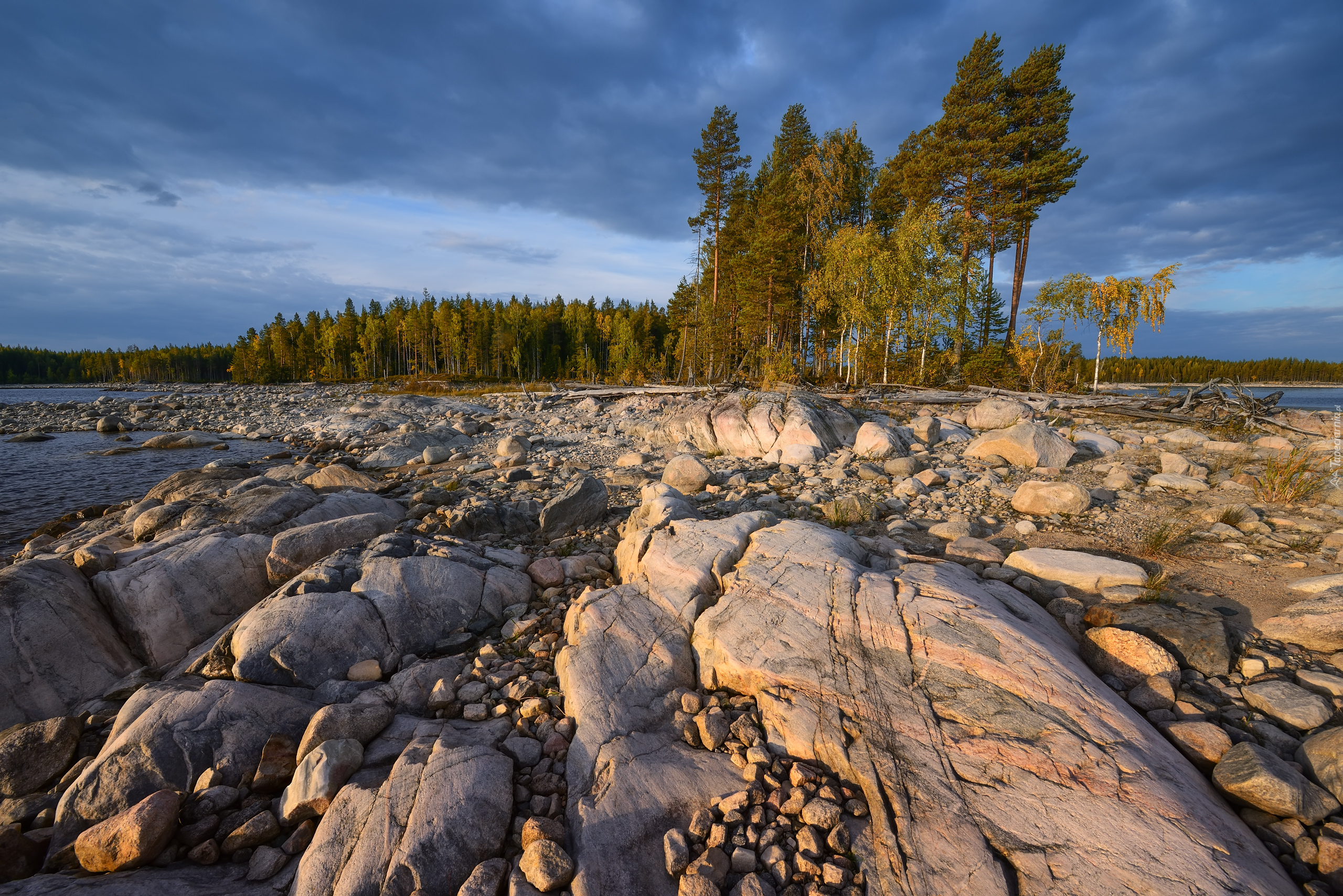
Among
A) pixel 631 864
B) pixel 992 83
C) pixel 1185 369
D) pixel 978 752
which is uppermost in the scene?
pixel 992 83

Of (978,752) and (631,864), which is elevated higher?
(978,752)

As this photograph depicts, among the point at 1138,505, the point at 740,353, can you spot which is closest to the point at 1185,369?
the point at 740,353

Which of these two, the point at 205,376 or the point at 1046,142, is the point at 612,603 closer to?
the point at 1046,142

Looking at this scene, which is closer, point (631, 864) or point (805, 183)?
point (631, 864)

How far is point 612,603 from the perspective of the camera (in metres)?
Answer: 5.19

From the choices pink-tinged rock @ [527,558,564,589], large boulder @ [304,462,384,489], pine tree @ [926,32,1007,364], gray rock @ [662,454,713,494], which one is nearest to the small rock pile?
pink-tinged rock @ [527,558,564,589]

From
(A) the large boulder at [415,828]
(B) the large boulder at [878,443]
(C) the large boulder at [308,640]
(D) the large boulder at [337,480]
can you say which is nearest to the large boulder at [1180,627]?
(A) the large boulder at [415,828]

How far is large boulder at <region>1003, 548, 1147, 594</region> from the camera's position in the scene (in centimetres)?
530

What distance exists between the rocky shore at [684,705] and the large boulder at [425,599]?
33 mm

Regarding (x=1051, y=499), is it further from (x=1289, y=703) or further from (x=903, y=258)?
(x=903, y=258)

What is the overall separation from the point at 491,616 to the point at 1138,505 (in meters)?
10.3

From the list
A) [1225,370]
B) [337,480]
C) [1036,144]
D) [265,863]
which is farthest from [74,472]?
[1225,370]

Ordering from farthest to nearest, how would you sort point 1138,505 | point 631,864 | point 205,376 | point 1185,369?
point 205,376 < point 1185,369 < point 1138,505 < point 631,864

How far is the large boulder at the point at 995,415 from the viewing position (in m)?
15.8
